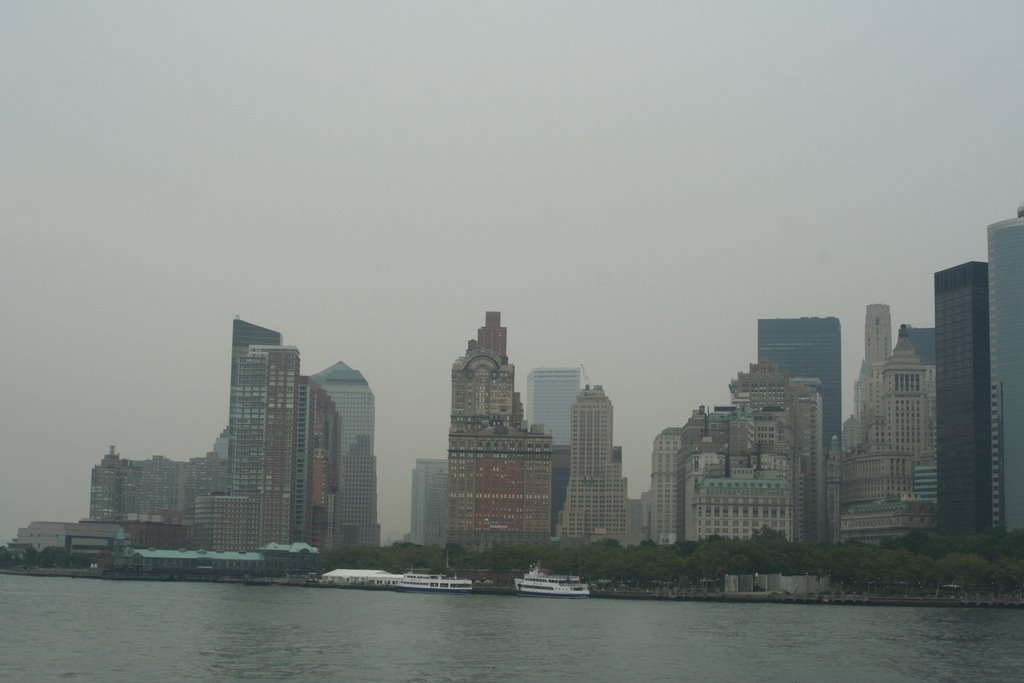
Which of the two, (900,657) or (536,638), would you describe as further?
(536,638)

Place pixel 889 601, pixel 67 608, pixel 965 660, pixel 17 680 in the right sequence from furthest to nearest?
pixel 889 601, pixel 67 608, pixel 965 660, pixel 17 680

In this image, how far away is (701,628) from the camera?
138750 millimetres

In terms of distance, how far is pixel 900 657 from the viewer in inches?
4365

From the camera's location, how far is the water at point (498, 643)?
97188 mm

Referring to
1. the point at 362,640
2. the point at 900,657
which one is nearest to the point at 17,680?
the point at 362,640

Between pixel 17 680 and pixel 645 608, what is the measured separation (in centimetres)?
9990

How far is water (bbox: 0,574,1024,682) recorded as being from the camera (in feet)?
319

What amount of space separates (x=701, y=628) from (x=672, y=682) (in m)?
46.0

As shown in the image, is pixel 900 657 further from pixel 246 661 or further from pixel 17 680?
pixel 17 680

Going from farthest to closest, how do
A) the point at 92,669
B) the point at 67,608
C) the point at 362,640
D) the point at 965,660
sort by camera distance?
the point at 67,608, the point at 362,640, the point at 965,660, the point at 92,669

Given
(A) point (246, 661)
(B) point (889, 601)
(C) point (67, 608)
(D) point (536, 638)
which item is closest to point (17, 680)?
(A) point (246, 661)

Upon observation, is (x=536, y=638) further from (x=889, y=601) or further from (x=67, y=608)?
(x=889, y=601)

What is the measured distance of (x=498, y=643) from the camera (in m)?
119

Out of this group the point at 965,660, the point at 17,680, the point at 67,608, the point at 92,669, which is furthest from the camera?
the point at 67,608
